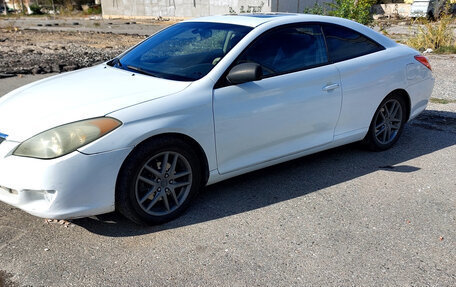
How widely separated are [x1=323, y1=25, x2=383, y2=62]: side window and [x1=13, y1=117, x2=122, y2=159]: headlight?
262cm

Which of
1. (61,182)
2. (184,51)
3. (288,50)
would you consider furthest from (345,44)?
(61,182)

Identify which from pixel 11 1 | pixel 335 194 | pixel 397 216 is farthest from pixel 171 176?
pixel 11 1

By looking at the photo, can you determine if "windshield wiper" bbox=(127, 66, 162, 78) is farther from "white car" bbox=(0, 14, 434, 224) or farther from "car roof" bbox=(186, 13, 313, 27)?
"car roof" bbox=(186, 13, 313, 27)

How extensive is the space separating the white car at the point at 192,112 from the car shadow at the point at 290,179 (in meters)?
0.20

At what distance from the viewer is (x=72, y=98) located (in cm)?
384

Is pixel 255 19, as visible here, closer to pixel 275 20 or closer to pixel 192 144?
pixel 275 20

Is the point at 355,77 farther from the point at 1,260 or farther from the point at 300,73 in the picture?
the point at 1,260

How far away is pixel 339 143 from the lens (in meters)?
5.12

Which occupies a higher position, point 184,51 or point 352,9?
point 184,51

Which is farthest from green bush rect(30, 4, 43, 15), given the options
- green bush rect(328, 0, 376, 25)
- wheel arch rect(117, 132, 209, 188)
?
wheel arch rect(117, 132, 209, 188)

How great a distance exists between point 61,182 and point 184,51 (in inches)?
74.2

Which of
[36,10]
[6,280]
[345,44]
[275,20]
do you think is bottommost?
[36,10]

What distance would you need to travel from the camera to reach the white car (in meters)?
3.43

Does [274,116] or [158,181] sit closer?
[158,181]
